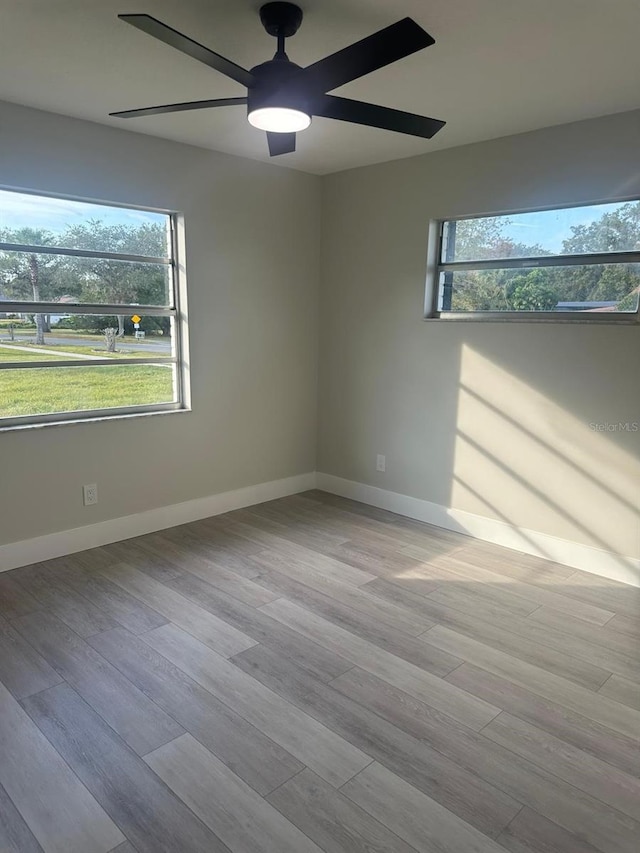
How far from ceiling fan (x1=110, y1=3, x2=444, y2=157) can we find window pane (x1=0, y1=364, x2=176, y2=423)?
160 cm

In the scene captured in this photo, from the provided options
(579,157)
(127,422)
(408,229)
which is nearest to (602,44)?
(579,157)

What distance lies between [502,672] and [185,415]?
8.12 ft

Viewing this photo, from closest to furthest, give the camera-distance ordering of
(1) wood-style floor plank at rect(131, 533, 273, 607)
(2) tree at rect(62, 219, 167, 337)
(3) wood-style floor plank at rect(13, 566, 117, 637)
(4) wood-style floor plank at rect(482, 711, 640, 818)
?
(4) wood-style floor plank at rect(482, 711, 640, 818) < (3) wood-style floor plank at rect(13, 566, 117, 637) < (1) wood-style floor plank at rect(131, 533, 273, 607) < (2) tree at rect(62, 219, 167, 337)

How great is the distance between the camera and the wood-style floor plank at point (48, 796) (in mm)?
1557

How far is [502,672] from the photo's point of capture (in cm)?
233

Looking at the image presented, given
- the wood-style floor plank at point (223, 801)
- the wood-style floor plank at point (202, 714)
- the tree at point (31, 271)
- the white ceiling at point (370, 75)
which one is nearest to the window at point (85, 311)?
the tree at point (31, 271)

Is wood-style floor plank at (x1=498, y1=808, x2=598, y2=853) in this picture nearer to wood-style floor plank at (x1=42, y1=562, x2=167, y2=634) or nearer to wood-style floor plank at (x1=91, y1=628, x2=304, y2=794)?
wood-style floor plank at (x1=91, y1=628, x2=304, y2=794)

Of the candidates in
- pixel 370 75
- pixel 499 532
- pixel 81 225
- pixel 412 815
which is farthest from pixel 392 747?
pixel 81 225

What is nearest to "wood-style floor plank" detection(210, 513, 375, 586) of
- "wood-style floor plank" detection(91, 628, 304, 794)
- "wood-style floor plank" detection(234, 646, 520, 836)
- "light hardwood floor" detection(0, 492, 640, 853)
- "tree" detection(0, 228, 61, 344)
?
"light hardwood floor" detection(0, 492, 640, 853)

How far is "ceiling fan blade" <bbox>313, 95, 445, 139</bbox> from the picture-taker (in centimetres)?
196

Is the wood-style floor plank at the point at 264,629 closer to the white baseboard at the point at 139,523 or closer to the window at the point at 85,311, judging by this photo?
the white baseboard at the point at 139,523

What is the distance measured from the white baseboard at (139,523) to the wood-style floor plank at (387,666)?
1.27 metres

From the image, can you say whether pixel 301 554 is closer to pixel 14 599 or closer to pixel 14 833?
pixel 14 599

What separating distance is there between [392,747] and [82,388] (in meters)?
2.57
